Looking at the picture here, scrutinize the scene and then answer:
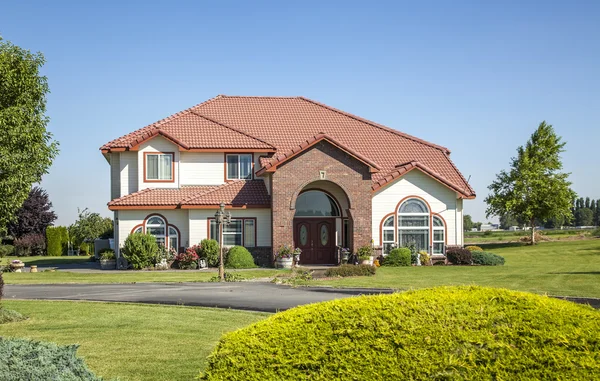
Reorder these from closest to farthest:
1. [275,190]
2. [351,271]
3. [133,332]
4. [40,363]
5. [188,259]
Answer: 1. [40,363]
2. [133,332]
3. [351,271]
4. [275,190]
5. [188,259]

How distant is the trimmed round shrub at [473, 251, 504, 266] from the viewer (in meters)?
36.0

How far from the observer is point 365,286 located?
964 inches

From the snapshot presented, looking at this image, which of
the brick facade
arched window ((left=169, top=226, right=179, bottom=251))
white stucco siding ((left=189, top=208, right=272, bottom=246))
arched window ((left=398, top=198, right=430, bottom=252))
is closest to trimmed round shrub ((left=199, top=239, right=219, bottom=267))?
white stucco siding ((left=189, top=208, right=272, bottom=246))

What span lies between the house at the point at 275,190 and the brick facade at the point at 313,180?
0.17 feet

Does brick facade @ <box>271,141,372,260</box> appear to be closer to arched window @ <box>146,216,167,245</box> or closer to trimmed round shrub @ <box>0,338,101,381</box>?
arched window @ <box>146,216,167,245</box>

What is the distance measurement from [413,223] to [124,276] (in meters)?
15.6

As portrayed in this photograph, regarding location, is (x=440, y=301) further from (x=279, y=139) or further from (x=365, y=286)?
(x=279, y=139)

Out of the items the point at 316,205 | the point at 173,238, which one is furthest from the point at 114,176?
the point at 316,205

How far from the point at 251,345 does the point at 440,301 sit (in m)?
1.70

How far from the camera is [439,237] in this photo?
121 feet

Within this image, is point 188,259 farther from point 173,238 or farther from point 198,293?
point 198,293

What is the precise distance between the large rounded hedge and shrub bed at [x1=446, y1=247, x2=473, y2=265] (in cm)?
3122

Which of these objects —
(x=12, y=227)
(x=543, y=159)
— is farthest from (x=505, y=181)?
(x=12, y=227)

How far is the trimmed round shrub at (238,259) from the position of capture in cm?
3391
